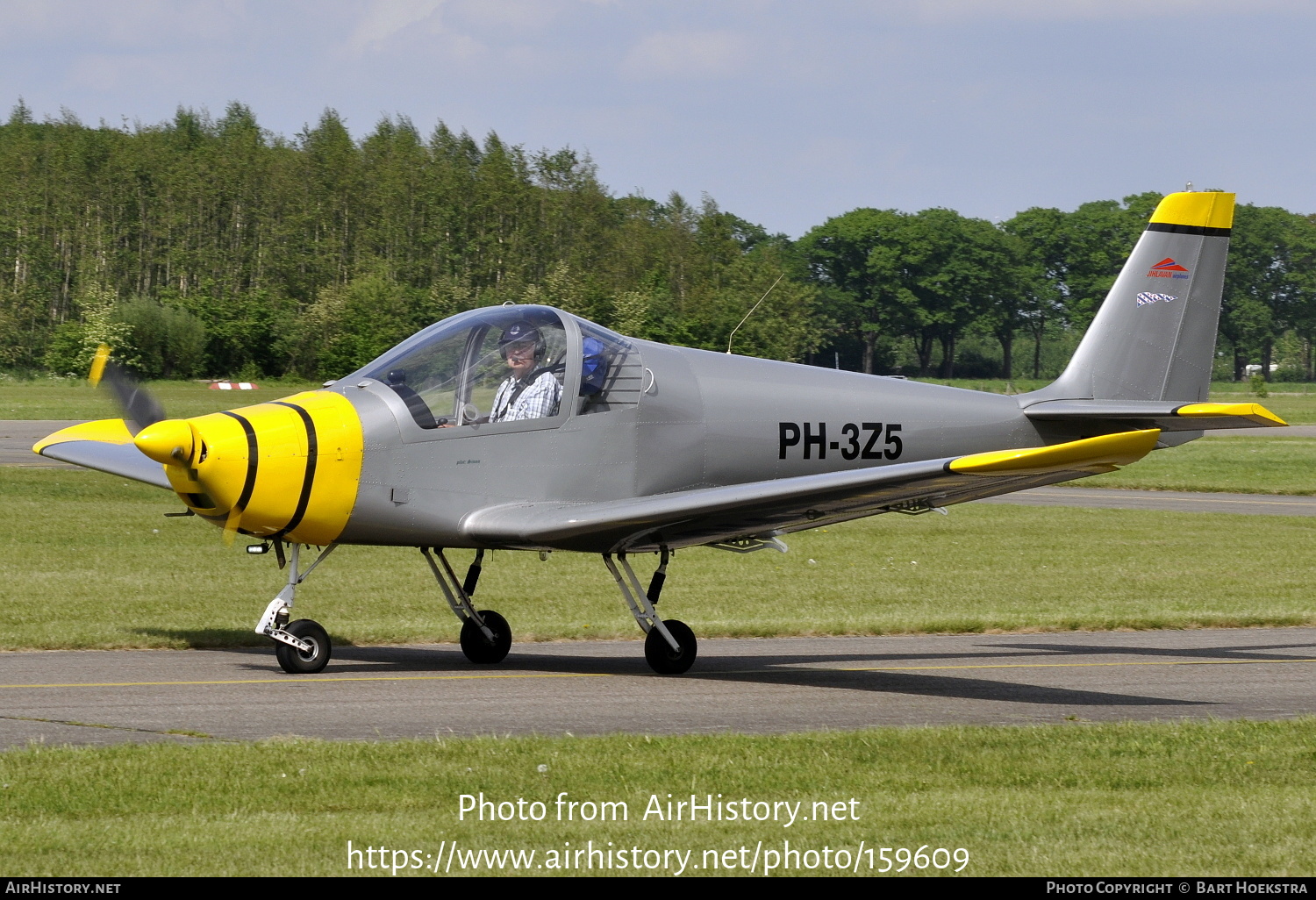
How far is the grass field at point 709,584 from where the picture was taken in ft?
44.2

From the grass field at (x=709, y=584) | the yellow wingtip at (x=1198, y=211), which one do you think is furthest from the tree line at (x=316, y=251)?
the yellow wingtip at (x=1198, y=211)

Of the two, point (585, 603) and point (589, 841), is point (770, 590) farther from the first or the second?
point (589, 841)

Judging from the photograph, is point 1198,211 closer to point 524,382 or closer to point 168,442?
point 524,382

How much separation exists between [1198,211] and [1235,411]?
5.01 metres

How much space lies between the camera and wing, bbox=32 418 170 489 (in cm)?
1104

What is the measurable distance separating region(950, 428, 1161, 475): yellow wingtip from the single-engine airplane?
0.02 meters

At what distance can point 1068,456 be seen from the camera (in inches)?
324

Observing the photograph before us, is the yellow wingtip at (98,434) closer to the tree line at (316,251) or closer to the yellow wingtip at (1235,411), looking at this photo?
the yellow wingtip at (1235,411)

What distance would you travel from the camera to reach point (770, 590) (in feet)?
55.3

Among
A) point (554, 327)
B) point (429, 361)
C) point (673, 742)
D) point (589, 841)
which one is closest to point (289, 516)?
point (429, 361)

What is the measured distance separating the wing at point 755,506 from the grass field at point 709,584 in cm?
287

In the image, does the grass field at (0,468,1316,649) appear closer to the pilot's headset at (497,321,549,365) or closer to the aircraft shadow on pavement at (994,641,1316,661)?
the aircraft shadow on pavement at (994,641,1316,661)

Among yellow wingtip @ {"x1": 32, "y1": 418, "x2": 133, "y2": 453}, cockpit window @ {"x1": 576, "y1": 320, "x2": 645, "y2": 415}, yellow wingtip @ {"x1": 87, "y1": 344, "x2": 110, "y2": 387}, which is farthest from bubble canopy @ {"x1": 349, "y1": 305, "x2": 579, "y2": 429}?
yellow wingtip @ {"x1": 32, "y1": 418, "x2": 133, "y2": 453}

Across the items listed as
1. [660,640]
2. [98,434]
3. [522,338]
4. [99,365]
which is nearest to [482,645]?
[660,640]
